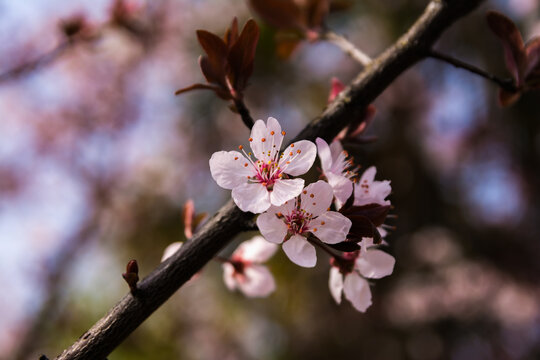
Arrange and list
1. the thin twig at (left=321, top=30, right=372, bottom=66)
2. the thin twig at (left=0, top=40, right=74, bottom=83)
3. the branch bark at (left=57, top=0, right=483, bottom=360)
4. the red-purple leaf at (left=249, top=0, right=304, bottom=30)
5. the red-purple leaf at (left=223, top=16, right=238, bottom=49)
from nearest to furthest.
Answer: the branch bark at (left=57, top=0, right=483, bottom=360) < the red-purple leaf at (left=223, top=16, right=238, bottom=49) < the thin twig at (left=321, top=30, right=372, bottom=66) < the red-purple leaf at (left=249, top=0, right=304, bottom=30) < the thin twig at (left=0, top=40, right=74, bottom=83)

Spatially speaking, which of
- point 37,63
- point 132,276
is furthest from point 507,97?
point 37,63

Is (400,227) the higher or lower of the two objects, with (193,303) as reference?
lower

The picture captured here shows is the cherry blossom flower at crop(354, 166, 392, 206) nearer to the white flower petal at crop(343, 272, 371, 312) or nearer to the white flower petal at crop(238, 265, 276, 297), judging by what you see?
the white flower petal at crop(343, 272, 371, 312)

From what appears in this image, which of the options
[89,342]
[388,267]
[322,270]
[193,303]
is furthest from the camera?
[193,303]

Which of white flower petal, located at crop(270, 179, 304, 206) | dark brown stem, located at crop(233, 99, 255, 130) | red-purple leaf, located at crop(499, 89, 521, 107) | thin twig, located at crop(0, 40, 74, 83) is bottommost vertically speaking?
red-purple leaf, located at crop(499, 89, 521, 107)

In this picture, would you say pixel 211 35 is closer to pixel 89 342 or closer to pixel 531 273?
pixel 89 342

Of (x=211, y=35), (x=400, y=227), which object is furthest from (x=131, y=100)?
(x=211, y=35)

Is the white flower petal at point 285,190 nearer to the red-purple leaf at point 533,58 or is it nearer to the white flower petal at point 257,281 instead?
the white flower petal at point 257,281

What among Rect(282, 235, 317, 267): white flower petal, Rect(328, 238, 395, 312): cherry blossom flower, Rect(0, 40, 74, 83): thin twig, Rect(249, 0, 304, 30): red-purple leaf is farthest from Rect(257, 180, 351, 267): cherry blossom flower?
Rect(0, 40, 74, 83): thin twig
